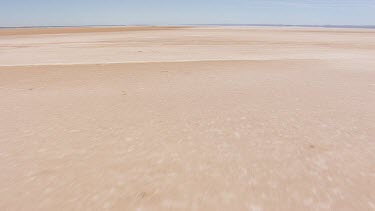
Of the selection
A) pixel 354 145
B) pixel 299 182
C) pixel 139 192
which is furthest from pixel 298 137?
pixel 139 192

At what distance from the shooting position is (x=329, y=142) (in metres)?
2.75

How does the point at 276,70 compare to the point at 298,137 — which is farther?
the point at 276,70

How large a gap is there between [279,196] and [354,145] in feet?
4.11

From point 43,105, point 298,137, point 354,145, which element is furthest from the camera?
point 43,105

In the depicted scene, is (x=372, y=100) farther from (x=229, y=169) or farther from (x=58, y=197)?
(x=58, y=197)

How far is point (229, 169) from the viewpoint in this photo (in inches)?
89.7

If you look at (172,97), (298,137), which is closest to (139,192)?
(298,137)

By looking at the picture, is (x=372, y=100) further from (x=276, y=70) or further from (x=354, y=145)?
(x=276, y=70)

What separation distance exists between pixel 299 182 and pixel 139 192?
47.2 inches

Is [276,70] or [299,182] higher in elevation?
[299,182]

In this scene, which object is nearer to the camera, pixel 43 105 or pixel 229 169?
pixel 229 169

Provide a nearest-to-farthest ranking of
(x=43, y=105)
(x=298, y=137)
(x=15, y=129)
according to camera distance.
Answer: (x=298, y=137)
(x=15, y=129)
(x=43, y=105)

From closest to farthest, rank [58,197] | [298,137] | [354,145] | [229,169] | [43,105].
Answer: [58,197], [229,169], [354,145], [298,137], [43,105]

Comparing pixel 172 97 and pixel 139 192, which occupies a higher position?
pixel 139 192
